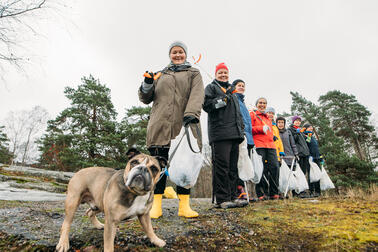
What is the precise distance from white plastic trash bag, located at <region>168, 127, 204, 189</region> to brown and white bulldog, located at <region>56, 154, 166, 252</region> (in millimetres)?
638

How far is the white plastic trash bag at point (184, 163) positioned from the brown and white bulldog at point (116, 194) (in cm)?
64

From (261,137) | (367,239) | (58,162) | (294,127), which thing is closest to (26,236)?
(367,239)

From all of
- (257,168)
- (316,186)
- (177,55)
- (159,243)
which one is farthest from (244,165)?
(316,186)

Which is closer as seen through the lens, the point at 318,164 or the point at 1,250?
the point at 1,250

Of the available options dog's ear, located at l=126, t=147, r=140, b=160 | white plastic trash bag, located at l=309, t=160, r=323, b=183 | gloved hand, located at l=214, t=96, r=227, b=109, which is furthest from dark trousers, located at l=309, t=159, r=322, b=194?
dog's ear, located at l=126, t=147, r=140, b=160

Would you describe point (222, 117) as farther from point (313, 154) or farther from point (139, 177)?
point (313, 154)

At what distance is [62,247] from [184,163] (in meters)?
1.64

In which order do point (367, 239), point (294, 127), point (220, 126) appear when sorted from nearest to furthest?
1. point (367, 239)
2. point (220, 126)
3. point (294, 127)

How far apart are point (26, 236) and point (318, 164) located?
8.78 metres

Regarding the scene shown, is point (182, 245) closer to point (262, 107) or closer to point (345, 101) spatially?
point (262, 107)

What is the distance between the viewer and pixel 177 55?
366 centimetres

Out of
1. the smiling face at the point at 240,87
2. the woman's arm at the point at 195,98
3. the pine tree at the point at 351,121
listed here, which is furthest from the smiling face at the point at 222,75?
the pine tree at the point at 351,121

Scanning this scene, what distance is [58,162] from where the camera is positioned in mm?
20109

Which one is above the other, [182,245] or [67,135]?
[67,135]
